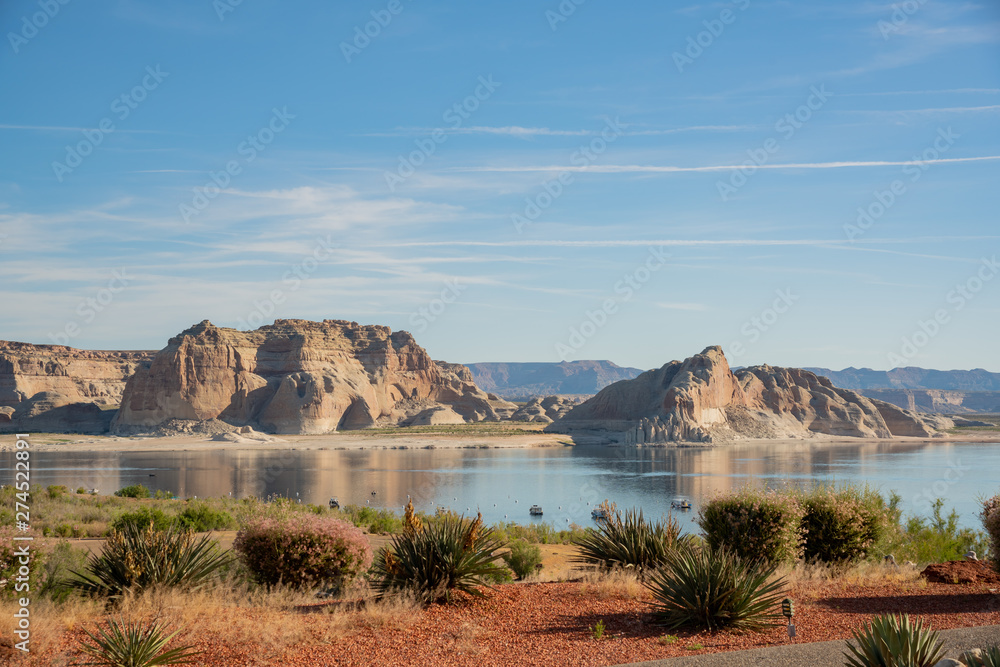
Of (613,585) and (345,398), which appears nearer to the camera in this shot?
(613,585)

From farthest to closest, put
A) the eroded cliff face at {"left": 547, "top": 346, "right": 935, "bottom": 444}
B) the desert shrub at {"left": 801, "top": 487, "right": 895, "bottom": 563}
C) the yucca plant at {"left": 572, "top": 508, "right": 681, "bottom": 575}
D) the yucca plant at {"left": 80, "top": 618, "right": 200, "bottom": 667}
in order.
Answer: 1. the eroded cliff face at {"left": 547, "top": 346, "right": 935, "bottom": 444}
2. the desert shrub at {"left": 801, "top": 487, "right": 895, "bottom": 563}
3. the yucca plant at {"left": 572, "top": 508, "right": 681, "bottom": 575}
4. the yucca plant at {"left": 80, "top": 618, "right": 200, "bottom": 667}

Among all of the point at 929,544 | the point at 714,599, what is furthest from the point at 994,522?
the point at 929,544

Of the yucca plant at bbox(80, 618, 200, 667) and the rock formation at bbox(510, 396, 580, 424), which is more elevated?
the yucca plant at bbox(80, 618, 200, 667)

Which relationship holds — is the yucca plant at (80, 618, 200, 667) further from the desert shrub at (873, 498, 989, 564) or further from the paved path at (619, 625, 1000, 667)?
the desert shrub at (873, 498, 989, 564)

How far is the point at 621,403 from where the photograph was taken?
4274 inches

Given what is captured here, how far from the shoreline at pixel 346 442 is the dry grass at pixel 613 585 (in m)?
76.0

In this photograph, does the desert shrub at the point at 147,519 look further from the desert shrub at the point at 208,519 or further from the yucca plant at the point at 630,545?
the yucca plant at the point at 630,545

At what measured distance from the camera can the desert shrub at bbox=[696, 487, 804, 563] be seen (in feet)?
34.8

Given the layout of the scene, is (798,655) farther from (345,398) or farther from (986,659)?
(345,398)

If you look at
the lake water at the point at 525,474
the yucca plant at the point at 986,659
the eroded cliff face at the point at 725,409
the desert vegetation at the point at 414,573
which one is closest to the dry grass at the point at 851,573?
→ the desert vegetation at the point at 414,573

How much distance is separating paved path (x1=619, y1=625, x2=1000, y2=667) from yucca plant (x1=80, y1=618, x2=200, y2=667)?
3767 mm

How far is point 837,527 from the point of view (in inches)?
466

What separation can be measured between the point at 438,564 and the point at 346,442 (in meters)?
85.6

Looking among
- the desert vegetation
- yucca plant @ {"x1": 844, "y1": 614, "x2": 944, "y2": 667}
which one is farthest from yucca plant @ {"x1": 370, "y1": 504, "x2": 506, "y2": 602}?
yucca plant @ {"x1": 844, "y1": 614, "x2": 944, "y2": 667}
